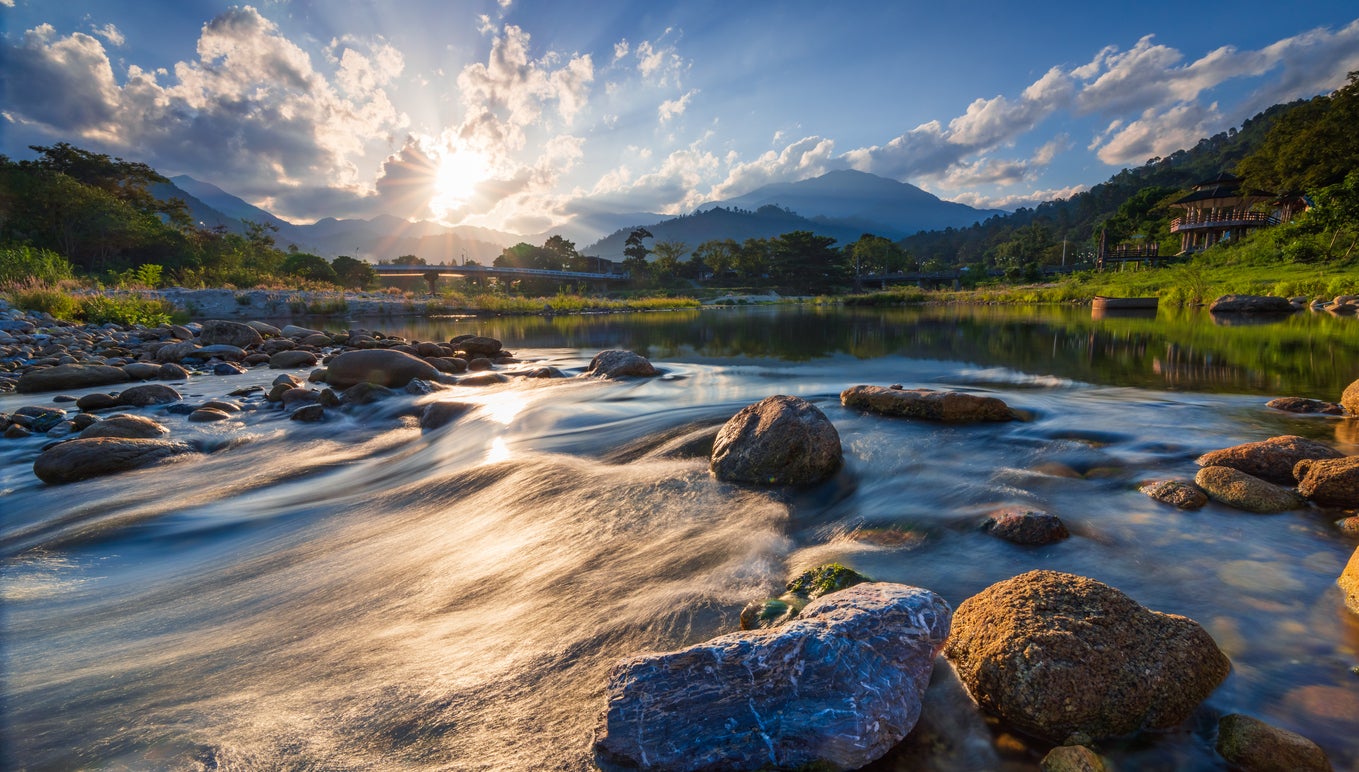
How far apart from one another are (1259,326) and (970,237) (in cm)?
18702

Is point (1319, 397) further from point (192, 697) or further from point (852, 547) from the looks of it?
point (192, 697)

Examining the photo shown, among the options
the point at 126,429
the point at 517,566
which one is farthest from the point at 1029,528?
the point at 126,429

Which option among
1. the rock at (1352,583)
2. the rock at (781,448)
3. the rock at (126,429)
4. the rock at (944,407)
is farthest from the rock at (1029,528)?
the rock at (126,429)

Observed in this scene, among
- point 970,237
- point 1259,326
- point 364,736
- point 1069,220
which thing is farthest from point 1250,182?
point 970,237

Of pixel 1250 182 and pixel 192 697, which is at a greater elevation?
pixel 1250 182

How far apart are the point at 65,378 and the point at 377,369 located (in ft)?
19.2

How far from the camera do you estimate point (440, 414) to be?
8.70 meters

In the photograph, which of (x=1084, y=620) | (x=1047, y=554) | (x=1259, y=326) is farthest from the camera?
(x=1259, y=326)

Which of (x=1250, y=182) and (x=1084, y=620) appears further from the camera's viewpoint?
(x=1250, y=182)

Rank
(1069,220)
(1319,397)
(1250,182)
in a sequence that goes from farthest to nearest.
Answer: (1069,220), (1250,182), (1319,397)

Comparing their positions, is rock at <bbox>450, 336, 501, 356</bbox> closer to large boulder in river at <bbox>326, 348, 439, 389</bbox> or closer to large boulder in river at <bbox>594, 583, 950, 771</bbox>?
large boulder in river at <bbox>326, 348, 439, 389</bbox>

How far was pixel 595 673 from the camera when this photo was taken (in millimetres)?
2701

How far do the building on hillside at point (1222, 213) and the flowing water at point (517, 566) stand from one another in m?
81.4

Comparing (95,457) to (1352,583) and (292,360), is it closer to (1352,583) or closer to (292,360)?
(292,360)
